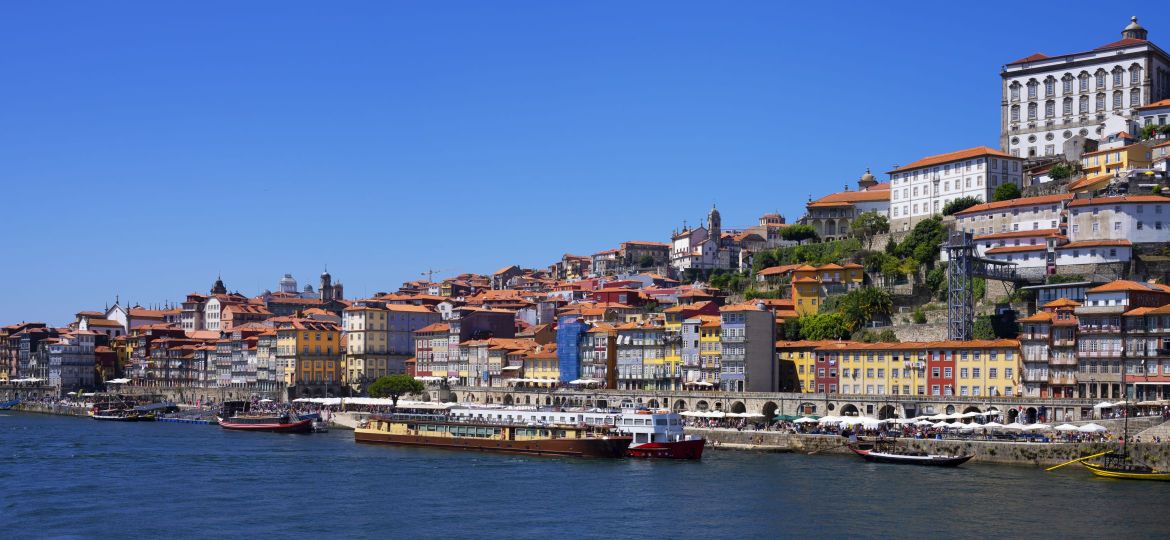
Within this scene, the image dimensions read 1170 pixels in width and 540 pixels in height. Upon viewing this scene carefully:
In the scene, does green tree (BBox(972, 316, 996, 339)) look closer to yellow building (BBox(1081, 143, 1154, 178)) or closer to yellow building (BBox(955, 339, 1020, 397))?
yellow building (BBox(955, 339, 1020, 397))

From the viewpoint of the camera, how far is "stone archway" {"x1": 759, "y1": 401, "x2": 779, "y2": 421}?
248 ft

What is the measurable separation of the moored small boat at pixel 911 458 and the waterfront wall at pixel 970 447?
3.01 feet

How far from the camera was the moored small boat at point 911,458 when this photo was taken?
57.5m

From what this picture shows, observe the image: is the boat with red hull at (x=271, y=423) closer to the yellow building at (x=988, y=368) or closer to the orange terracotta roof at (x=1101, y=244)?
the yellow building at (x=988, y=368)

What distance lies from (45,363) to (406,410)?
67.9m

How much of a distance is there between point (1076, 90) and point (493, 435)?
5739 centimetres

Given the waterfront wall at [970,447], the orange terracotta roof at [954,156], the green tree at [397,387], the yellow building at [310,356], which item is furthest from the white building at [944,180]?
the yellow building at [310,356]

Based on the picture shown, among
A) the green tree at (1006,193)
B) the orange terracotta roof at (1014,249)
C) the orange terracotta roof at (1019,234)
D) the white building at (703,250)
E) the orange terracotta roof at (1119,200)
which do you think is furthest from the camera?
the white building at (703,250)

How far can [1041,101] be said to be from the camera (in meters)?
105

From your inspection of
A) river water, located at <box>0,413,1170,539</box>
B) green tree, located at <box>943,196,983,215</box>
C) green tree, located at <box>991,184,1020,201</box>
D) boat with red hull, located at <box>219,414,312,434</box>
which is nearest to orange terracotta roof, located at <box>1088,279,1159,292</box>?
river water, located at <box>0,413,1170,539</box>

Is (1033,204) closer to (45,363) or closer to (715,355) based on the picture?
(715,355)

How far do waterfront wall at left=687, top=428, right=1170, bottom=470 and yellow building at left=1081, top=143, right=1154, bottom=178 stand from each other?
36.6 metres

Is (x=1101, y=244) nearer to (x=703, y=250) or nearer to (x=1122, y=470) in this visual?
(x=1122, y=470)

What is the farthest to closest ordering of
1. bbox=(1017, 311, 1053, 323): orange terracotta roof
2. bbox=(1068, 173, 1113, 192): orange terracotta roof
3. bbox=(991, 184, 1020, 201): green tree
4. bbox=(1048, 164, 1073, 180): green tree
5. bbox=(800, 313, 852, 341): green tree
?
bbox=(1048, 164, 1073, 180): green tree < bbox=(991, 184, 1020, 201): green tree < bbox=(1068, 173, 1113, 192): orange terracotta roof < bbox=(800, 313, 852, 341): green tree < bbox=(1017, 311, 1053, 323): orange terracotta roof
